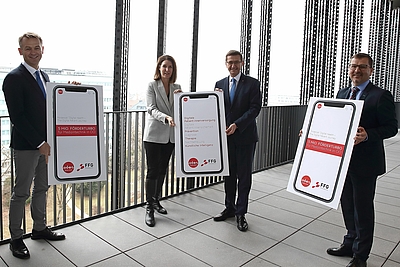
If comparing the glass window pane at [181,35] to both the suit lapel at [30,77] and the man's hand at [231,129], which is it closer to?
the man's hand at [231,129]

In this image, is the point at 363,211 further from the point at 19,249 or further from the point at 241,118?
the point at 19,249

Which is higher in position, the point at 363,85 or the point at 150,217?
the point at 363,85

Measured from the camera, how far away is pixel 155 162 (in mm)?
3238

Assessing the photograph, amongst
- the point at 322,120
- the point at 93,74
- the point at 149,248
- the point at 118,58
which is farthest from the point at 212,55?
the point at 149,248

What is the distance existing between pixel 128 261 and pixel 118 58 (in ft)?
6.37

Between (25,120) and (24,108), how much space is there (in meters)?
0.10

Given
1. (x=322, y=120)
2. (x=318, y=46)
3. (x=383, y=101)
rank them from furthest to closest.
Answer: (x=318, y=46) < (x=322, y=120) < (x=383, y=101)

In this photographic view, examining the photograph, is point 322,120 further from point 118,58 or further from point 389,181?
point 389,181

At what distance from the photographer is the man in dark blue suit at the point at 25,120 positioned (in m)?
2.36

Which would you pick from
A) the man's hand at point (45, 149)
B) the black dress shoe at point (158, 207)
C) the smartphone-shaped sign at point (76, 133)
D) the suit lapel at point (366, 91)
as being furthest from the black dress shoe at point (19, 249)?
the suit lapel at point (366, 91)

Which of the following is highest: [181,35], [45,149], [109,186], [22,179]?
[181,35]

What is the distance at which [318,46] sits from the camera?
737cm

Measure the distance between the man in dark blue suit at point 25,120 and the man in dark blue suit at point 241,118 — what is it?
150cm

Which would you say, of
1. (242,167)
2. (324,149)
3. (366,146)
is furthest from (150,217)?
(366,146)
